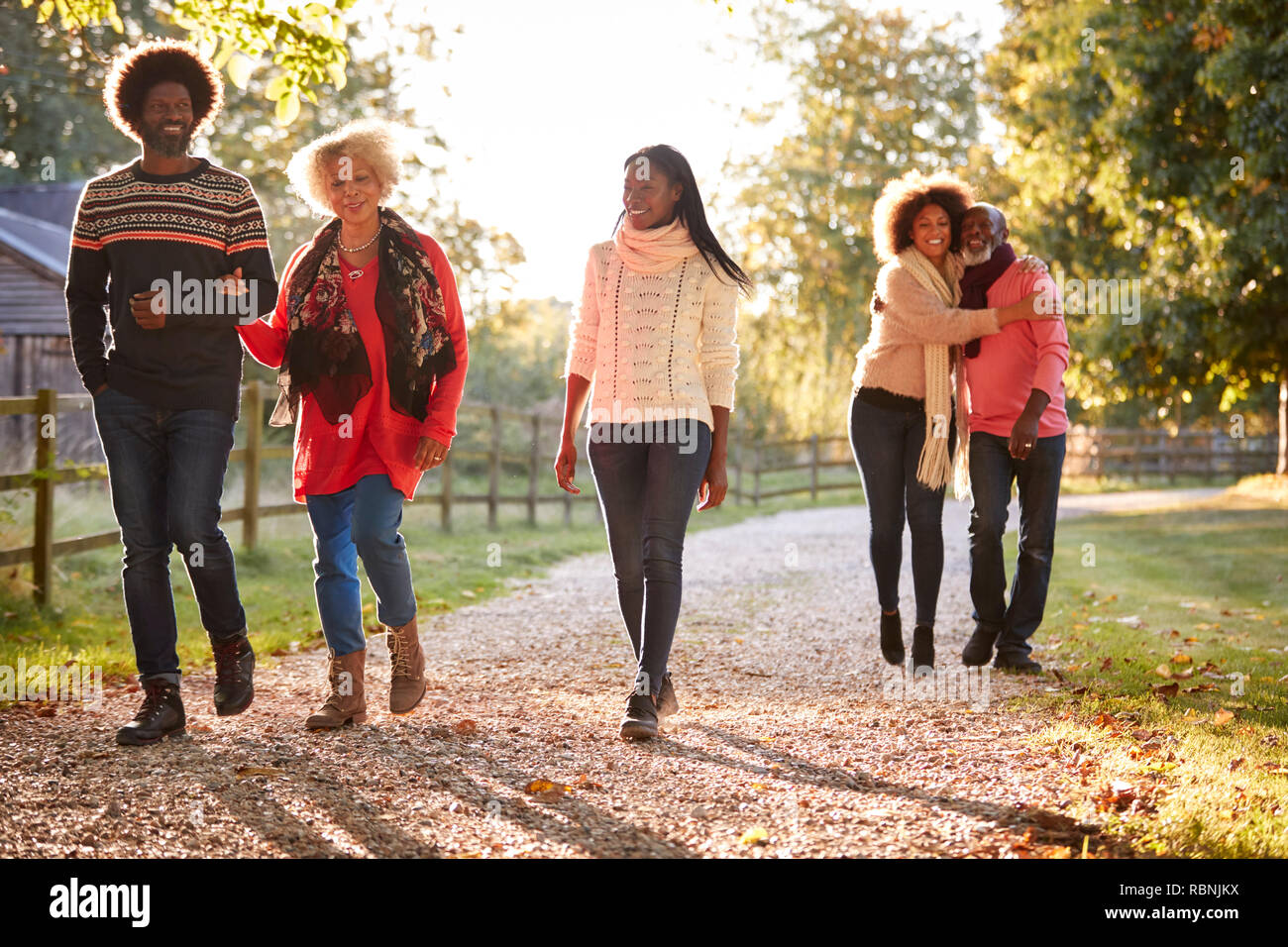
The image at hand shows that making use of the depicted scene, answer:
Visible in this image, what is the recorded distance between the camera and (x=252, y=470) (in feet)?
30.5

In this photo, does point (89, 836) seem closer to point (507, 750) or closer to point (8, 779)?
point (8, 779)

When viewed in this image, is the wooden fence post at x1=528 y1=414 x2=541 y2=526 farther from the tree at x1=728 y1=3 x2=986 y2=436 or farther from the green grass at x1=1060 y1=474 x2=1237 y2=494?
the green grass at x1=1060 y1=474 x2=1237 y2=494

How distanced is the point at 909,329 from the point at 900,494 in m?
0.68

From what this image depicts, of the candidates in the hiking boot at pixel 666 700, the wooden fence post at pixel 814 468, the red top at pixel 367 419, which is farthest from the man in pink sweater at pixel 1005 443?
the wooden fence post at pixel 814 468

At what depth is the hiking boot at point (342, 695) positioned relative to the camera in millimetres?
4056

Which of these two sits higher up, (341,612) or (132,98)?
(132,98)

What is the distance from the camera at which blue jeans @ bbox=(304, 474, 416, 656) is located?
13.2 feet

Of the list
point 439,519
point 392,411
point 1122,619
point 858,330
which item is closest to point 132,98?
point 392,411

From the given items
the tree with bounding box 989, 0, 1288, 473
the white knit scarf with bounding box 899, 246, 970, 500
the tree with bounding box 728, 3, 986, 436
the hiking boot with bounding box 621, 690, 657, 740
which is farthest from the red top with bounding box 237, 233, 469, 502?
the tree with bounding box 728, 3, 986, 436

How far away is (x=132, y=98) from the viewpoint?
3.95 metres

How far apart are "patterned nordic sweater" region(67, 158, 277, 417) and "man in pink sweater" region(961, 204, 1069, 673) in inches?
115
